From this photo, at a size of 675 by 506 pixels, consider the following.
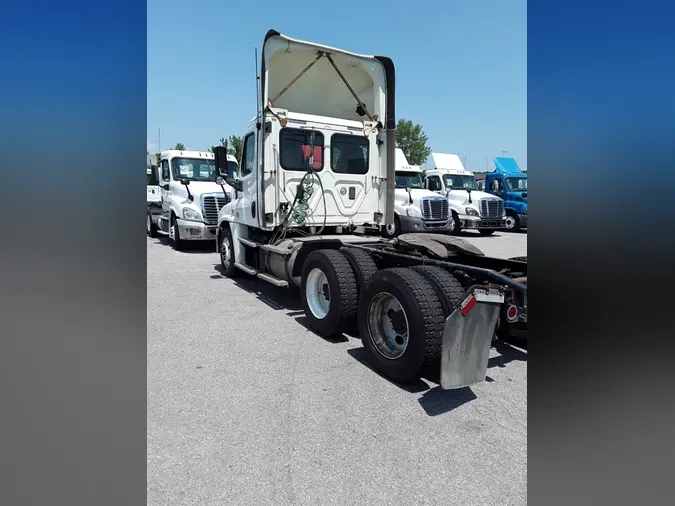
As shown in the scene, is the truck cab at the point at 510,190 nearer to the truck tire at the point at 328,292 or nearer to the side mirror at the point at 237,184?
the side mirror at the point at 237,184

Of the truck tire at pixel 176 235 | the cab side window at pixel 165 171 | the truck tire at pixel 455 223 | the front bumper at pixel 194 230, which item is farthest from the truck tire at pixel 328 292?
the truck tire at pixel 455 223

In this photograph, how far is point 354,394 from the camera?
3621 millimetres

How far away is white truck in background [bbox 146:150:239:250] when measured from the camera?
12.1 m

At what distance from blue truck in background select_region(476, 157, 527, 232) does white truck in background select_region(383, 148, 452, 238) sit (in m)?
4.30

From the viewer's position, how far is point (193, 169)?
13727mm

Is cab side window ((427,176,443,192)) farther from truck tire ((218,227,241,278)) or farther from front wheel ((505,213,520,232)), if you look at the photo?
truck tire ((218,227,241,278))

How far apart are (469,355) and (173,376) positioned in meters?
2.67

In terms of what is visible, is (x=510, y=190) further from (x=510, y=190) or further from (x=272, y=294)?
(x=272, y=294)

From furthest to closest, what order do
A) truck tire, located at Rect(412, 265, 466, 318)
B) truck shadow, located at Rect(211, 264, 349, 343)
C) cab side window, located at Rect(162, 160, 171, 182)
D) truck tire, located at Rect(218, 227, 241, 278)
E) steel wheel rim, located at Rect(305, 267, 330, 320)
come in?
cab side window, located at Rect(162, 160, 171, 182), truck tire, located at Rect(218, 227, 241, 278), truck shadow, located at Rect(211, 264, 349, 343), steel wheel rim, located at Rect(305, 267, 330, 320), truck tire, located at Rect(412, 265, 466, 318)

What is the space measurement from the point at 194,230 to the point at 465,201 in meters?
10.8

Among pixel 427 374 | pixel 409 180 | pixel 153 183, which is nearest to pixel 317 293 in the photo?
pixel 427 374

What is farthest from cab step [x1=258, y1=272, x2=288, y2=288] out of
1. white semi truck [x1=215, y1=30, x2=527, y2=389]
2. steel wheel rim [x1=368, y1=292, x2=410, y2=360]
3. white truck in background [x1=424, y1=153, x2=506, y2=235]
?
white truck in background [x1=424, y1=153, x2=506, y2=235]
